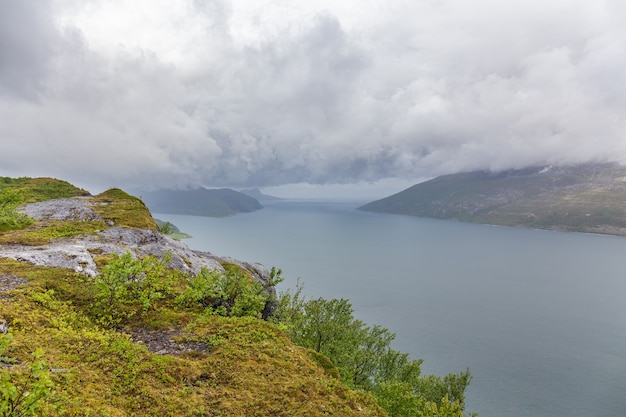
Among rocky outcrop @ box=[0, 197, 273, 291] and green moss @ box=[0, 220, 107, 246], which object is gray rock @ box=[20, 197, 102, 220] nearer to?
rocky outcrop @ box=[0, 197, 273, 291]

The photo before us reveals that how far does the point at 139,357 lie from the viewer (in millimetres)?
14047

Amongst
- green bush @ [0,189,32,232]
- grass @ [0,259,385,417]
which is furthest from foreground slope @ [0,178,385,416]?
green bush @ [0,189,32,232]

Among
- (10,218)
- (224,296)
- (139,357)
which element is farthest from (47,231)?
(139,357)

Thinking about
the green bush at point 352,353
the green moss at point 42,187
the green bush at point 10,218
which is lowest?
the green bush at point 352,353

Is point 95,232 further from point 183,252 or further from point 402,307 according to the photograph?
point 402,307

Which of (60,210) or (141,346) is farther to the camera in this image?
(60,210)

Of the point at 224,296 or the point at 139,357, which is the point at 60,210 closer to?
the point at 224,296

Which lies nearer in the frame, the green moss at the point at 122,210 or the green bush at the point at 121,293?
the green bush at the point at 121,293

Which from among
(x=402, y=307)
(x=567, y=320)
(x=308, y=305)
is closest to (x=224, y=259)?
(x=308, y=305)

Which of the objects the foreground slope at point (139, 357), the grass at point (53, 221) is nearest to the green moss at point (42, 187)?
the grass at point (53, 221)

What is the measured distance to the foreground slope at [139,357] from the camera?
1130cm

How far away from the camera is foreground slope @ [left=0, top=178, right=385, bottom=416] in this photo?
1130 centimetres

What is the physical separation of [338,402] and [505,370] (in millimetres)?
117488

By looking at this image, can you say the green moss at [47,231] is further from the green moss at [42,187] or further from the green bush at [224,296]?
the green moss at [42,187]
